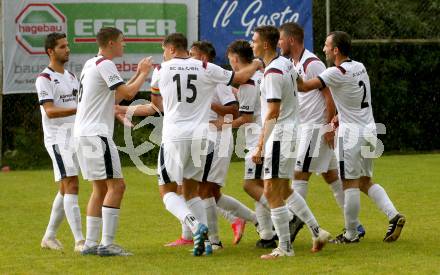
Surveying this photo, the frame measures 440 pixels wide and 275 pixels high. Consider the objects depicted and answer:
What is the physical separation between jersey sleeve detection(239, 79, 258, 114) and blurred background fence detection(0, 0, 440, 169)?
32.2ft

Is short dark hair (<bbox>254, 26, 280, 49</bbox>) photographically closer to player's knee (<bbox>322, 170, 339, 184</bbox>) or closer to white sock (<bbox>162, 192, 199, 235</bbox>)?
white sock (<bbox>162, 192, 199, 235</bbox>)

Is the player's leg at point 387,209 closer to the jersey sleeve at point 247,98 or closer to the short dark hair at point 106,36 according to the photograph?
the jersey sleeve at point 247,98

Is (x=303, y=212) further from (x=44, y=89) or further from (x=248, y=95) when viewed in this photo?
(x=44, y=89)

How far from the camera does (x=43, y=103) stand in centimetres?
956

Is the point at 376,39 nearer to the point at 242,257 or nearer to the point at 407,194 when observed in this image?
the point at 407,194

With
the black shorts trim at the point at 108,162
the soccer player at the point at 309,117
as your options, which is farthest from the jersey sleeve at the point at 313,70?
the black shorts trim at the point at 108,162

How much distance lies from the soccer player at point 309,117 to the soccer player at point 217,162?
26.3 inches

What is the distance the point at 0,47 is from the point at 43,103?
812cm

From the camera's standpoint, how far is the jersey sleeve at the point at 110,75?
8.68 m

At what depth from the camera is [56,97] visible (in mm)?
9695

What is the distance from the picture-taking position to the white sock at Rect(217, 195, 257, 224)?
981 centimetres

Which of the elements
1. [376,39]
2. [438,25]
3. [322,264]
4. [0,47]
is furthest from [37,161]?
[322,264]

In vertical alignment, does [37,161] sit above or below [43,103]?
below

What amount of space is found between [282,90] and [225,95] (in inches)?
53.8
